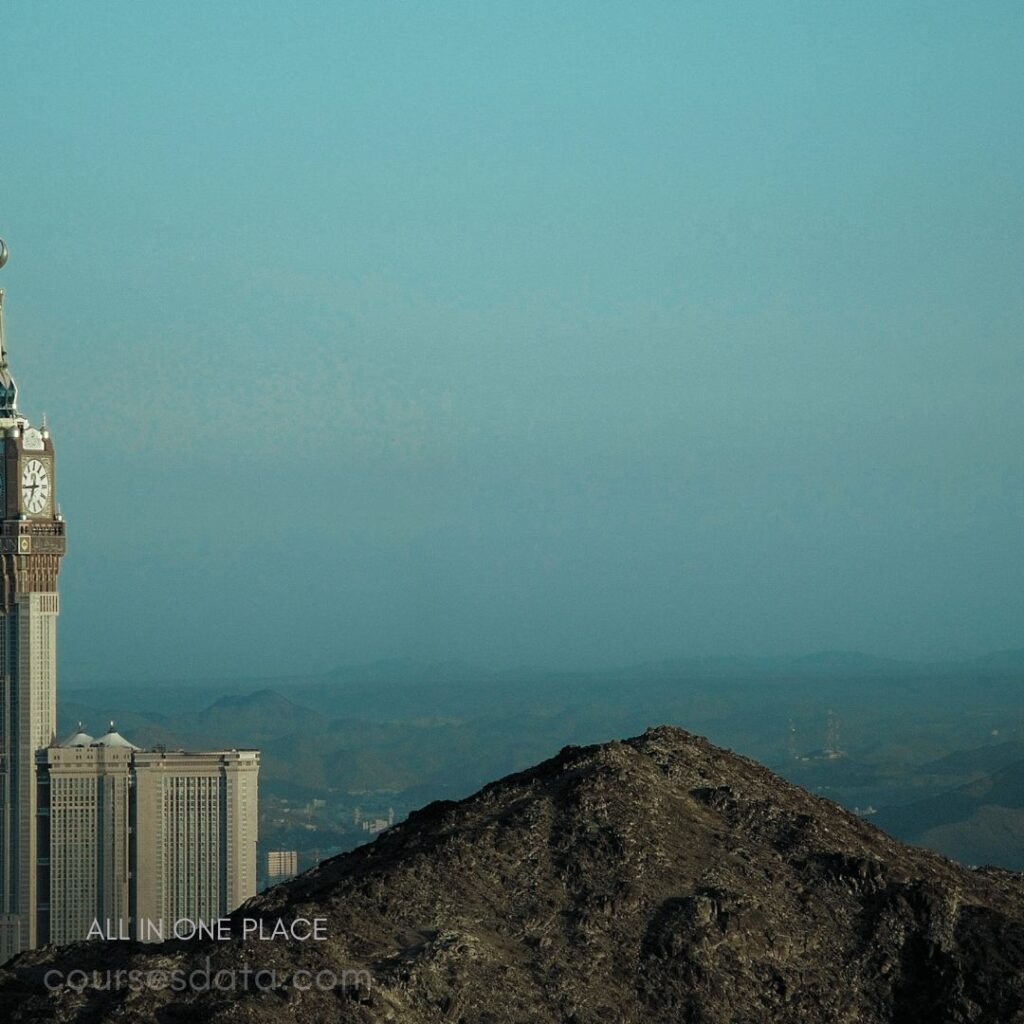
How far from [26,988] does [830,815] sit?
42.7ft

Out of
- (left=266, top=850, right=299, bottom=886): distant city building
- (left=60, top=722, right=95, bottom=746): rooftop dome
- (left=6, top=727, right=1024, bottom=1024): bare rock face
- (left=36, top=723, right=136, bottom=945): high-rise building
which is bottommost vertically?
(left=266, top=850, right=299, bottom=886): distant city building

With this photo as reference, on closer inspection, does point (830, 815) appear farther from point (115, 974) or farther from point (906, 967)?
point (115, 974)

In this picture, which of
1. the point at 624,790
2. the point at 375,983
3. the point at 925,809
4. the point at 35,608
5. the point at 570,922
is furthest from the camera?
the point at 925,809

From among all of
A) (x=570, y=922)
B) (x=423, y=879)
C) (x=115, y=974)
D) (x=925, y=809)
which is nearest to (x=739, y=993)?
(x=570, y=922)

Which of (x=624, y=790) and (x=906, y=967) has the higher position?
(x=624, y=790)

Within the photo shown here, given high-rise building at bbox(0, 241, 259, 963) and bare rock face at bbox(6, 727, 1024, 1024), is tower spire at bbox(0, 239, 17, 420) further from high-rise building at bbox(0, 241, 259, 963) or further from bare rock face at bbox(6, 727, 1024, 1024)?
bare rock face at bbox(6, 727, 1024, 1024)

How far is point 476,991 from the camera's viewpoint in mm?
30672

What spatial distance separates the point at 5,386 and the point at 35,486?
573cm

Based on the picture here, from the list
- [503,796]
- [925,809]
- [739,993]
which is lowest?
[925,809]

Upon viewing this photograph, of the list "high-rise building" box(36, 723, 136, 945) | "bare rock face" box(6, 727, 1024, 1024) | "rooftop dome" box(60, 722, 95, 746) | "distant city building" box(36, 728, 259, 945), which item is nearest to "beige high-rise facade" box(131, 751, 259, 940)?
"distant city building" box(36, 728, 259, 945)

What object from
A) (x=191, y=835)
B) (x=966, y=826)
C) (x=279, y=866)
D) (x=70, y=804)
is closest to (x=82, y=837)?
(x=70, y=804)

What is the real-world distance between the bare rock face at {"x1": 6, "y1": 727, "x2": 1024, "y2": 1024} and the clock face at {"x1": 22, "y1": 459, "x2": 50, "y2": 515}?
67.6 m

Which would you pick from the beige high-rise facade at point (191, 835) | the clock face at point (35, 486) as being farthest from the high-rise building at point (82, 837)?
the clock face at point (35, 486)

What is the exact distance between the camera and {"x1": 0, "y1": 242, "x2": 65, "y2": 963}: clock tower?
101438 millimetres
